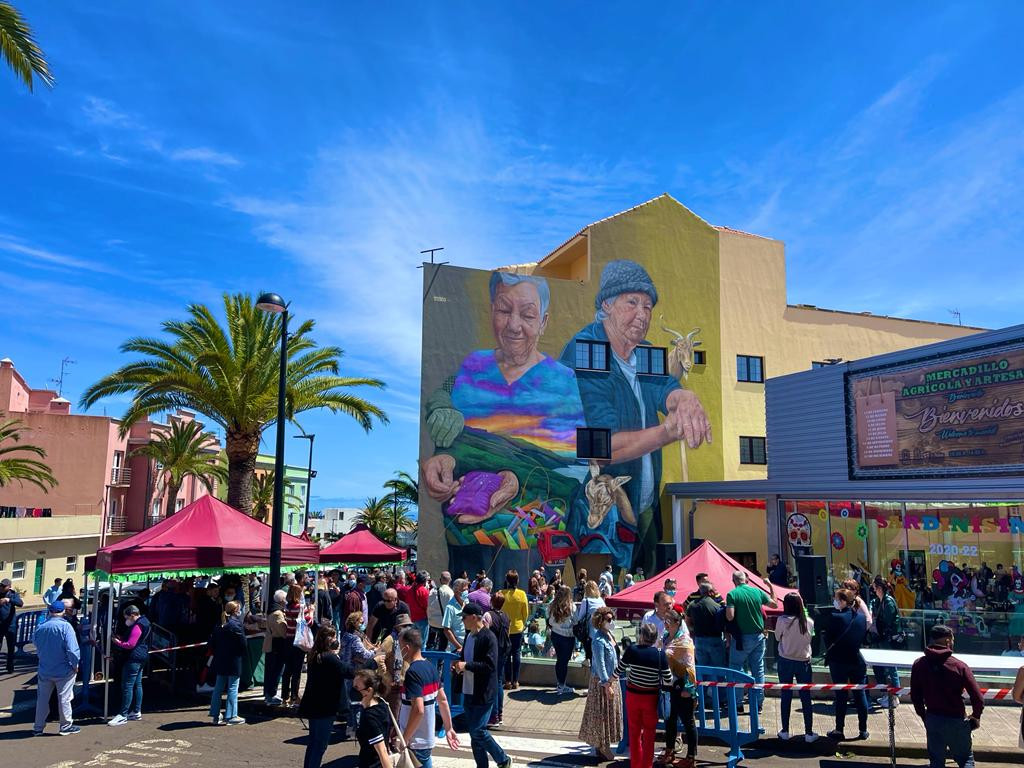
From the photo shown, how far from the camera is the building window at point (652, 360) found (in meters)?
30.0

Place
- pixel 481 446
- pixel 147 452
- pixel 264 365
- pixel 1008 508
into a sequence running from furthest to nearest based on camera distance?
pixel 147 452 < pixel 481 446 < pixel 264 365 < pixel 1008 508

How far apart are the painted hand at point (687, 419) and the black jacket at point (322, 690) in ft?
78.9

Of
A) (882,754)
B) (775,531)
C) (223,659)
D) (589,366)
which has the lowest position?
(882,754)

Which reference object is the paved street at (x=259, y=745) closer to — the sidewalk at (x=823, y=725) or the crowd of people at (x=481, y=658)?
the sidewalk at (x=823, y=725)

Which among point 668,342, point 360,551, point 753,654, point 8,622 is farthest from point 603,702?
point 668,342

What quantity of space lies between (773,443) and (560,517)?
7.97m

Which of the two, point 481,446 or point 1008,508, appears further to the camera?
point 481,446

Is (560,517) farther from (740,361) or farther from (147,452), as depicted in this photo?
(147,452)

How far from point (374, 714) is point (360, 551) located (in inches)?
557

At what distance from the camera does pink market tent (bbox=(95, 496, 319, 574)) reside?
38.4 ft

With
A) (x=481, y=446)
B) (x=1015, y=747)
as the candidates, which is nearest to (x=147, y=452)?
(x=481, y=446)

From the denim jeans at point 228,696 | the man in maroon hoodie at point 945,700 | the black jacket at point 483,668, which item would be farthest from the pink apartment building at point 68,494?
the man in maroon hoodie at point 945,700

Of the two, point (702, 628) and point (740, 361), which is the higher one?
point (740, 361)

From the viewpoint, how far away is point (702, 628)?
10375 mm
